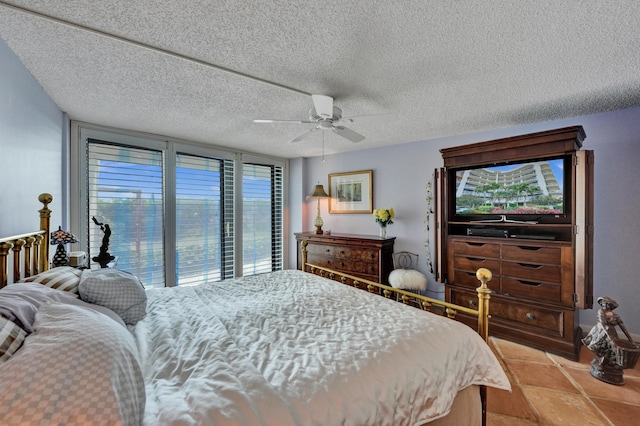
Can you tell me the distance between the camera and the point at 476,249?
10.0 feet

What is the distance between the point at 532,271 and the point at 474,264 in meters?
0.52

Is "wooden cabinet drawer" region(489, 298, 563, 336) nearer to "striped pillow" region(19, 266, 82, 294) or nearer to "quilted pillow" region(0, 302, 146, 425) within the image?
"quilted pillow" region(0, 302, 146, 425)

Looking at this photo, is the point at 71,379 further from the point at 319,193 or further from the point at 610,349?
the point at 319,193

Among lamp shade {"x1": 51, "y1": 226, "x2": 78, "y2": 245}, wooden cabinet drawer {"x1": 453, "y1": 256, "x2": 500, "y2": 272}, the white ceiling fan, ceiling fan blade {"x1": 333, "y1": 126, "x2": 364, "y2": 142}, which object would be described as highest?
the white ceiling fan

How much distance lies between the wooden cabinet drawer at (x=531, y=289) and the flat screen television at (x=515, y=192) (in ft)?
2.16

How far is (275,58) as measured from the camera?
180 cm

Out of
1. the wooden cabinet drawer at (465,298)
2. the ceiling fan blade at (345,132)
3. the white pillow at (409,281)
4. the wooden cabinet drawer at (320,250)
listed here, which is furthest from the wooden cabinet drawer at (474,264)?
the ceiling fan blade at (345,132)

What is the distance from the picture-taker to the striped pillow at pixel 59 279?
4.54 ft

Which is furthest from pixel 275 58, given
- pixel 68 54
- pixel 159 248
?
pixel 159 248

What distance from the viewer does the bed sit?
73 cm

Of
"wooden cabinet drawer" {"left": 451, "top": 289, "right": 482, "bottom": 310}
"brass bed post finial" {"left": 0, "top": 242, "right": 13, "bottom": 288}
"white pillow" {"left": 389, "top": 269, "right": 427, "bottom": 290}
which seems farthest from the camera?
"white pillow" {"left": 389, "top": 269, "right": 427, "bottom": 290}

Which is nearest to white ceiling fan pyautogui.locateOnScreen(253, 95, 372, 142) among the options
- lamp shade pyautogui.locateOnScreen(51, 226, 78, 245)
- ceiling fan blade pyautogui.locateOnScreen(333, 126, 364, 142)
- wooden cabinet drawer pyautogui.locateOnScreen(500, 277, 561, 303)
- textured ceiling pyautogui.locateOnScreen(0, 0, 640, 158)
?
ceiling fan blade pyautogui.locateOnScreen(333, 126, 364, 142)

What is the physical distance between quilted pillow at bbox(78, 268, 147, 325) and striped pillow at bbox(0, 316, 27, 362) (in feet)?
1.71

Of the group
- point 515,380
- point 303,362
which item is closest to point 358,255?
point 515,380
